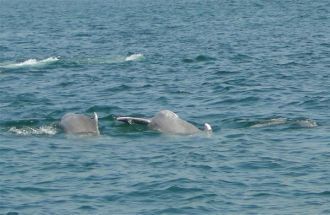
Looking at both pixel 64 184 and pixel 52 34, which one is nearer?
pixel 64 184

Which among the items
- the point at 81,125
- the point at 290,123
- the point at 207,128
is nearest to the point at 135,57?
the point at 290,123

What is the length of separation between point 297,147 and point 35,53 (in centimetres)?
3423

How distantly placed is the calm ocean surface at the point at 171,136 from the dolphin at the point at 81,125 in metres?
0.42

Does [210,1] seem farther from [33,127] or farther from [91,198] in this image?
[91,198]

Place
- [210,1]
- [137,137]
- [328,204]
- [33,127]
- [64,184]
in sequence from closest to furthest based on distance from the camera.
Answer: [328,204], [64,184], [137,137], [33,127], [210,1]

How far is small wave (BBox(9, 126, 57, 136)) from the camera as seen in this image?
31812mm

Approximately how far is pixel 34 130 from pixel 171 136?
4989 millimetres

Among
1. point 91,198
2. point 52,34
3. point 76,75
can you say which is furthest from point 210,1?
point 91,198

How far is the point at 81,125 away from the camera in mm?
31484

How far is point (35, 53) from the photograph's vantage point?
6044 cm

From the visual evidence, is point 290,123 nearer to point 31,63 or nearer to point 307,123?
point 307,123

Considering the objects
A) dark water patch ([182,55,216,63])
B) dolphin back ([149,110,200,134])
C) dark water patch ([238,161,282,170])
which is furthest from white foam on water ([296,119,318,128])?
dark water patch ([182,55,216,63])

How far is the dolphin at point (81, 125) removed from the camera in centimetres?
3130

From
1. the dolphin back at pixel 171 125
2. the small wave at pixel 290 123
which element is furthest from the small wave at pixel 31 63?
the small wave at pixel 290 123
